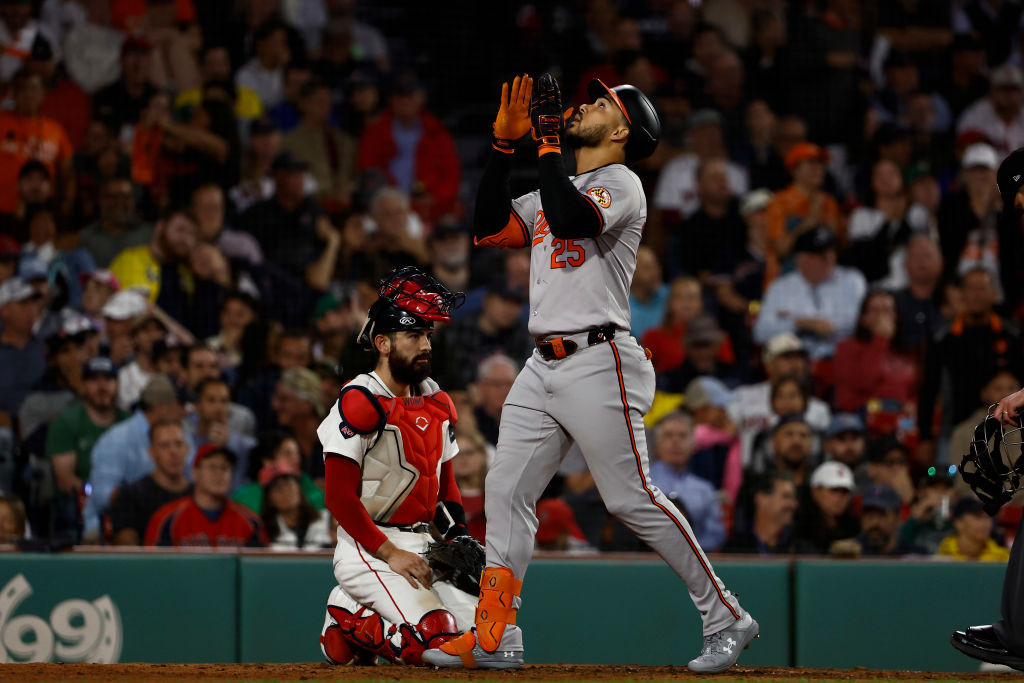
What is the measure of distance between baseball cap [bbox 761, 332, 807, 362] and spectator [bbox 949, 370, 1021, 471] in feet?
3.21

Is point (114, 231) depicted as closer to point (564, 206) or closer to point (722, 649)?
point (564, 206)

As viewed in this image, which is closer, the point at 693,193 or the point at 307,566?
the point at 307,566

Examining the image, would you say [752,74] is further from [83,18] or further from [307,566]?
[307,566]

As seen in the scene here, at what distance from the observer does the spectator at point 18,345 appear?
22.6ft

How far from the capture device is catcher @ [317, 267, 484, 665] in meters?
3.92

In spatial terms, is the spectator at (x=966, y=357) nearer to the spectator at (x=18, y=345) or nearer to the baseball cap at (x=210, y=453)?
the baseball cap at (x=210, y=453)

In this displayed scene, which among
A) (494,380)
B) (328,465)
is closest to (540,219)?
(328,465)

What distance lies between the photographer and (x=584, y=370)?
375 centimetres

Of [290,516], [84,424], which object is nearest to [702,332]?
[290,516]

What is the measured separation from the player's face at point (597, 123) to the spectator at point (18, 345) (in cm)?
405

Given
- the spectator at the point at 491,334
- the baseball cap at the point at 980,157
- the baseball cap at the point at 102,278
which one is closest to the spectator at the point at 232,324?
the baseball cap at the point at 102,278

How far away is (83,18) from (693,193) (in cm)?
450

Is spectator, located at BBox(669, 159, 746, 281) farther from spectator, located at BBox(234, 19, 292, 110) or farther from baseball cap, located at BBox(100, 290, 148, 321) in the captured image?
baseball cap, located at BBox(100, 290, 148, 321)

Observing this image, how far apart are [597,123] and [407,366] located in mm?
975
